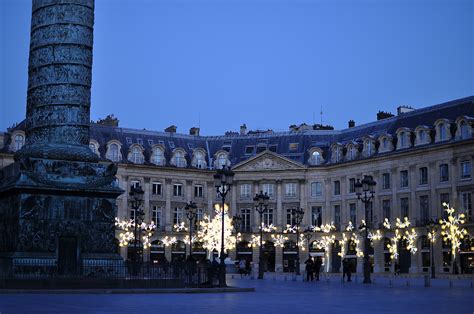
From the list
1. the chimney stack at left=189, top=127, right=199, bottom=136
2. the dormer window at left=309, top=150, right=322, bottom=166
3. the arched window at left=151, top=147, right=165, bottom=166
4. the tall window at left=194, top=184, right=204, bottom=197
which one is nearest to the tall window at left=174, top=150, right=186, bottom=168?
the arched window at left=151, top=147, right=165, bottom=166

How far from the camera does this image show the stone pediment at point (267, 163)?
66.7m

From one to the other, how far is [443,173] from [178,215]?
23038 millimetres

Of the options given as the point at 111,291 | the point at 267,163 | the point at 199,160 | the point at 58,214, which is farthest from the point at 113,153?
the point at 111,291

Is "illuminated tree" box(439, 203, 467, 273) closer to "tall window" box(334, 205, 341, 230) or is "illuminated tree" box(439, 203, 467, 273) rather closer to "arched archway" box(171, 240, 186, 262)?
"tall window" box(334, 205, 341, 230)

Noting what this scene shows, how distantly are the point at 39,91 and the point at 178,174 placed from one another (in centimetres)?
4331

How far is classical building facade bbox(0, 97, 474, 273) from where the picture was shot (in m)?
56.7

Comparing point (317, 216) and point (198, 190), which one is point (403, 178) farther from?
point (198, 190)

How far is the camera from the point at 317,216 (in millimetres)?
66125

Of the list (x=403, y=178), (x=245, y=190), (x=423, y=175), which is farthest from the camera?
(x=245, y=190)

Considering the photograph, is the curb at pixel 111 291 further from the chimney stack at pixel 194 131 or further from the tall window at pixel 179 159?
the chimney stack at pixel 194 131

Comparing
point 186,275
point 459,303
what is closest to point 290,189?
point 186,275

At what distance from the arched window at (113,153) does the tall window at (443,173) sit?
1009 inches

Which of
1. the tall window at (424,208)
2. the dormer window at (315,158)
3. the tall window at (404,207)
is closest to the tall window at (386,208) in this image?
the tall window at (404,207)

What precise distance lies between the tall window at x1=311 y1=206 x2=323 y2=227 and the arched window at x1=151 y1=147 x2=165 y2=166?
13353 mm
